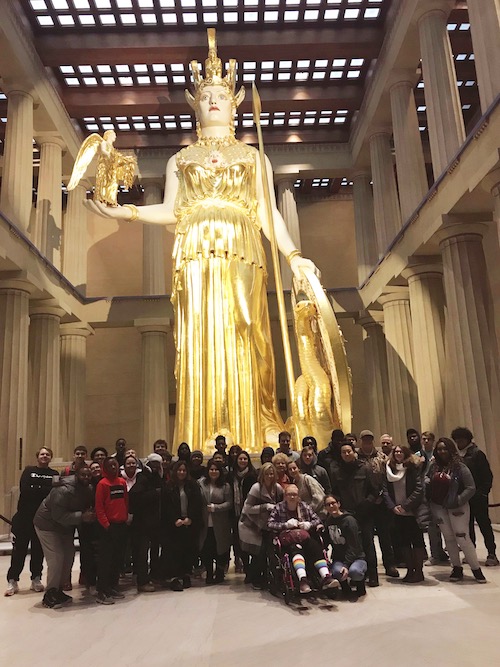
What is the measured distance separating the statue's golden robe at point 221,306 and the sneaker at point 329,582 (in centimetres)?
410

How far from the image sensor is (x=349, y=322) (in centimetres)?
1925

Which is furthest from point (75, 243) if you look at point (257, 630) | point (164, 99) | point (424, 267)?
point (257, 630)

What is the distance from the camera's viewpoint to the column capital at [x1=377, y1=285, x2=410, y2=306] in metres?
13.1

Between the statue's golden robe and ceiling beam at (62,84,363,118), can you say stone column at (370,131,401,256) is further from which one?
the statue's golden robe

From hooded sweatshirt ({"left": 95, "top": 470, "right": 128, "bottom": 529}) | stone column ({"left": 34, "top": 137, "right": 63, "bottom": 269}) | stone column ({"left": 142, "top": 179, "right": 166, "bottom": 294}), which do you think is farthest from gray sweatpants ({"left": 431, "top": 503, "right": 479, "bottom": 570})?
stone column ({"left": 142, "top": 179, "right": 166, "bottom": 294})

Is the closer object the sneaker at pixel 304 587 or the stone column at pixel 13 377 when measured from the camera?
the sneaker at pixel 304 587

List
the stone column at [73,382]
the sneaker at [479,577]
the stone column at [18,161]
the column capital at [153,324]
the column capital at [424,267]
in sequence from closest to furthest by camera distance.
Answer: the sneaker at [479,577] < the column capital at [424,267] < the stone column at [18,161] < the stone column at [73,382] < the column capital at [153,324]

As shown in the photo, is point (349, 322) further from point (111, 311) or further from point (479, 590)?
point (479, 590)

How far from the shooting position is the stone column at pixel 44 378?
13359 millimetres

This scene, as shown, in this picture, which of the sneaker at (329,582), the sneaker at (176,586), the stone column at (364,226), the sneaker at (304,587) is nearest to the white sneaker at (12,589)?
the sneaker at (176,586)

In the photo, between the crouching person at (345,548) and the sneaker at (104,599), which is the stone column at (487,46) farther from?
the sneaker at (104,599)

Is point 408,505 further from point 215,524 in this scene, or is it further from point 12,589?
point 12,589

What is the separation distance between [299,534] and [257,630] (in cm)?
96

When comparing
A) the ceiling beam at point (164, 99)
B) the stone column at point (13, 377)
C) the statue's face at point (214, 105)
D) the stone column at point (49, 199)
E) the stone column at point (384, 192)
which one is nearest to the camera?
the statue's face at point (214, 105)
